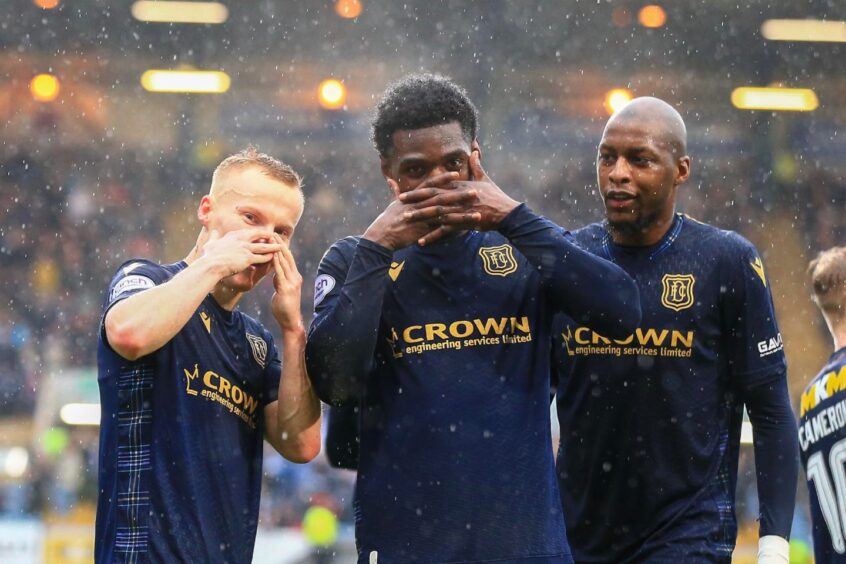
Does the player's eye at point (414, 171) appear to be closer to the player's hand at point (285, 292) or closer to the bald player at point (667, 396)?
the player's hand at point (285, 292)

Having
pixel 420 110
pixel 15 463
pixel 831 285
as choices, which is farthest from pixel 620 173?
pixel 15 463

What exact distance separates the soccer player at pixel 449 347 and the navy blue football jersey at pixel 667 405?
24.3 inches

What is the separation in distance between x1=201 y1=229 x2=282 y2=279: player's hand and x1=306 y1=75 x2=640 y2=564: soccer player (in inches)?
9.5

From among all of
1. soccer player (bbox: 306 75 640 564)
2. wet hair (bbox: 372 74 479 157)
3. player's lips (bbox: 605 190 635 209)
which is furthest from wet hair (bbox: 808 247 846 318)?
wet hair (bbox: 372 74 479 157)

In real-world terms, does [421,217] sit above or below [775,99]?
below

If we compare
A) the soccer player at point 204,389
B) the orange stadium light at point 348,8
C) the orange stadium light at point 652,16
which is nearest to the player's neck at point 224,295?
the soccer player at point 204,389

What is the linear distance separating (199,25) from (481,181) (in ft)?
41.7

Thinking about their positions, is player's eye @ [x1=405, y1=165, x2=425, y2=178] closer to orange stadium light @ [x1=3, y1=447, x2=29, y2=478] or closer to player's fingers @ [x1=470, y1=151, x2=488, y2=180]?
player's fingers @ [x1=470, y1=151, x2=488, y2=180]

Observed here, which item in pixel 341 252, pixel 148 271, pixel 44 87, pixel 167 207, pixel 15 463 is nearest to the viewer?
pixel 341 252

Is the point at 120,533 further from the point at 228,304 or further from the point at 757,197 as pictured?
the point at 757,197

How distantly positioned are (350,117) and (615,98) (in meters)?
3.41

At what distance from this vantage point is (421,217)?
2760 millimetres

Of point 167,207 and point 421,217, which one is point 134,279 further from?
point 167,207

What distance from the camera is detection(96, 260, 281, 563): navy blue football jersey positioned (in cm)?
290
